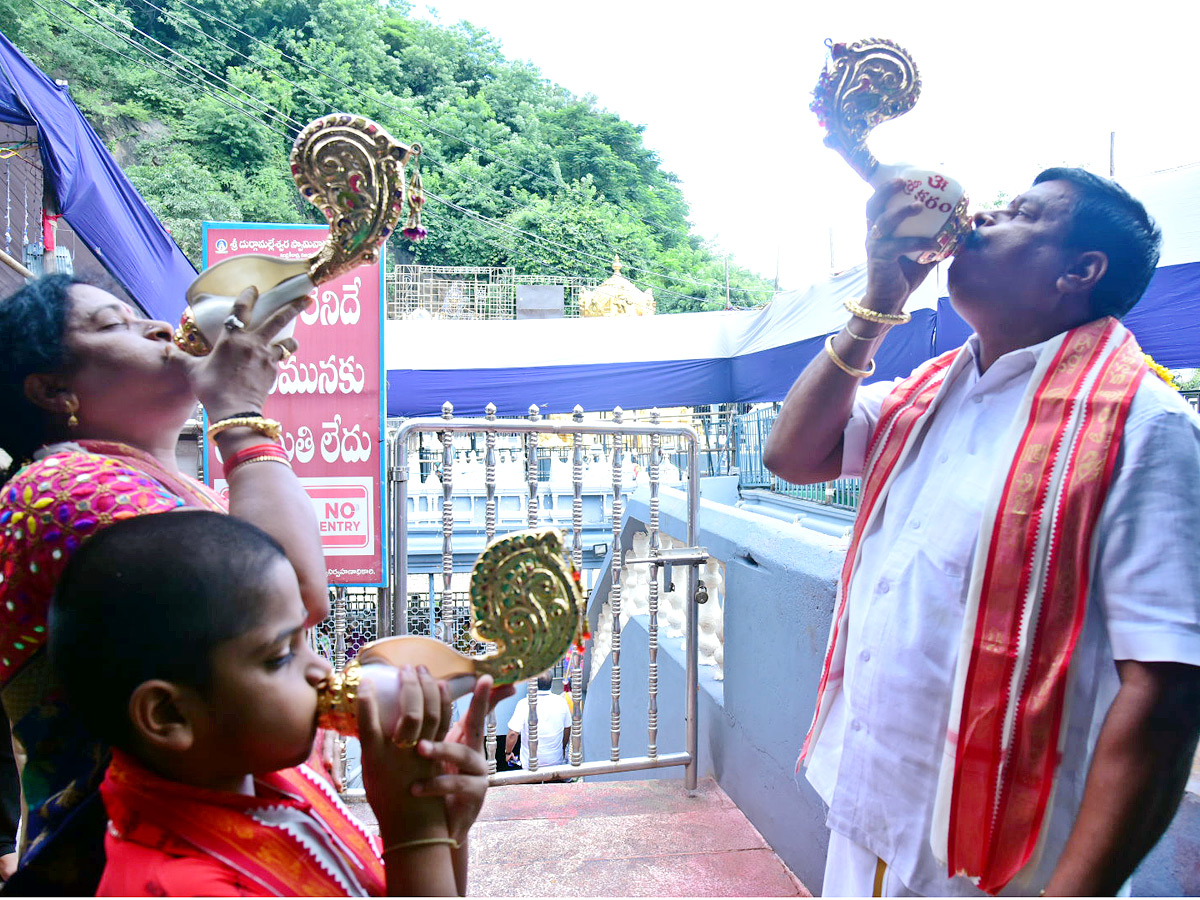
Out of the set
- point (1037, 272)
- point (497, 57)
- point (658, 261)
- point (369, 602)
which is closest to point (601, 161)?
point (658, 261)

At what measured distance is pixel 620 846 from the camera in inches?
102

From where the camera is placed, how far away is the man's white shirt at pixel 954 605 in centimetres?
91

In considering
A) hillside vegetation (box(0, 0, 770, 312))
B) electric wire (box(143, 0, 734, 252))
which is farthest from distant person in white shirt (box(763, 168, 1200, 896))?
electric wire (box(143, 0, 734, 252))

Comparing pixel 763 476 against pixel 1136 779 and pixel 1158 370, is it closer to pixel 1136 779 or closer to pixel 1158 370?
pixel 1158 370

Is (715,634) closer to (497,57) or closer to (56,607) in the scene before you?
(56,607)

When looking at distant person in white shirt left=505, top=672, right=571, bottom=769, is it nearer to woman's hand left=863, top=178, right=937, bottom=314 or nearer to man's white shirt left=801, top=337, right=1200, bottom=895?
man's white shirt left=801, top=337, right=1200, bottom=895

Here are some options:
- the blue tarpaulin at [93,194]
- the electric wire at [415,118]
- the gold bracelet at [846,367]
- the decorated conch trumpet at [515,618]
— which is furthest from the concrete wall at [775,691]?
the electric wire at [415,118]

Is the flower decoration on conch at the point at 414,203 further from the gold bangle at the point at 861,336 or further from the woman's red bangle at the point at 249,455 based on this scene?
the gold bangle at the point at 861,336

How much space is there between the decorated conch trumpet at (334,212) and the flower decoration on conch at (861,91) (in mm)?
639

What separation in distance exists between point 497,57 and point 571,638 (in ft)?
127

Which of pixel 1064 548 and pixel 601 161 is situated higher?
pixel 601 161

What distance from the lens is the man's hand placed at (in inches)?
35.4

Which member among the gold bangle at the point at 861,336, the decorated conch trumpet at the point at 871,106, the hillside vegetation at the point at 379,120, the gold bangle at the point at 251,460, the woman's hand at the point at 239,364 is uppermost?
the hillside vegetation at the point at 379,120

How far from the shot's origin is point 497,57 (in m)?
34.3
